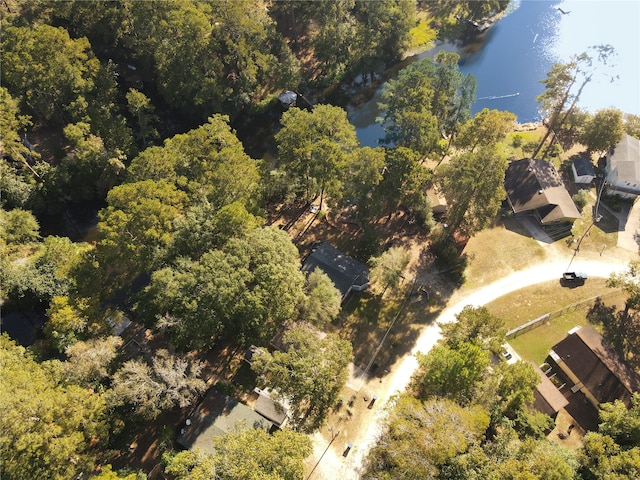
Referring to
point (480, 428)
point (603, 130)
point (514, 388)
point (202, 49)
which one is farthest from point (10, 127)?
point (603, 130)

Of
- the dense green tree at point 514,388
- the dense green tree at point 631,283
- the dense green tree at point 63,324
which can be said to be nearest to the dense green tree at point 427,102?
the dense green tree at point 631,283

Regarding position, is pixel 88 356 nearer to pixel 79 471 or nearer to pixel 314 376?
pixel 79 471

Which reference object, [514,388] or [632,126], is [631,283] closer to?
[514,388]

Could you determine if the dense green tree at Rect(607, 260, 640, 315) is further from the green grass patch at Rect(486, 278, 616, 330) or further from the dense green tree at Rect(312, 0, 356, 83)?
the dense green tree at Rect(312, 0, 356, 83)

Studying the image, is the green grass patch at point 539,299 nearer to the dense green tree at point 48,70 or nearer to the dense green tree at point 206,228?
the dense green tree at point 206,228

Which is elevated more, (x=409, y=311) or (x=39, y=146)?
(x=39, y=146)

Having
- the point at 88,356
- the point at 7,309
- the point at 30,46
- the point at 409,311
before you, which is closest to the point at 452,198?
the point at 409,311
